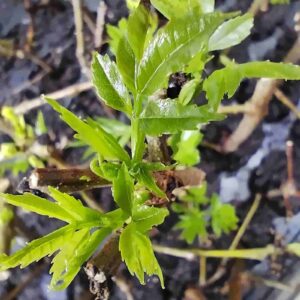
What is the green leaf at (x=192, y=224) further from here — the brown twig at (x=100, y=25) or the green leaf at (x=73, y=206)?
the green leaf at (x=73, y=206)

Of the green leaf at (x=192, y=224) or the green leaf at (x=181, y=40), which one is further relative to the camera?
the green leaf at (x=192, y=224)

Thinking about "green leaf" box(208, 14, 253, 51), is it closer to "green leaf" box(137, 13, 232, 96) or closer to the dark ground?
"green leaf" box(137, 13, 232, 96)

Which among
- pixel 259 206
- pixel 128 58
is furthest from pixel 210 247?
pixel 128 58

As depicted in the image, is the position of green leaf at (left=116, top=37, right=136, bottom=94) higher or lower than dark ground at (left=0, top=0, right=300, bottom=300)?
higher

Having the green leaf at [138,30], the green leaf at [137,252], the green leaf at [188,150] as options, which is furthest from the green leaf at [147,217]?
the green leaf at [188,150]

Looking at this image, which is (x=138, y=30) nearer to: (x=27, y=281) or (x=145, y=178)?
(x=145, y=178)

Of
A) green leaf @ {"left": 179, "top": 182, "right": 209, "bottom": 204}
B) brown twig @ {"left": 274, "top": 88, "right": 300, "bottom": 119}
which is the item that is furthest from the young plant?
brown twig @ {"left": 274, "top": 88, "right": 300, "bottom": 119}
